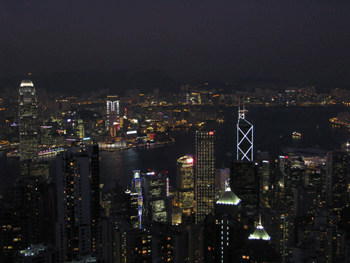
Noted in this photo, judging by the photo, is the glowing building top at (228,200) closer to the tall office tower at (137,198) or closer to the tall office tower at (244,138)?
the tall office tower at (137,198)

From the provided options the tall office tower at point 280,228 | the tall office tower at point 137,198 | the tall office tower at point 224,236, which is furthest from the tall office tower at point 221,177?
the tall office tower at point 224,236

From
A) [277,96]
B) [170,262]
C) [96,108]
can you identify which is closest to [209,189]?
[277,96]

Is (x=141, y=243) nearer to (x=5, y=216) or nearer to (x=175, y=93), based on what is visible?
(x=5, y=216)

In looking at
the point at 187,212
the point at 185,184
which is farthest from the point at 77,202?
the point at 185,184

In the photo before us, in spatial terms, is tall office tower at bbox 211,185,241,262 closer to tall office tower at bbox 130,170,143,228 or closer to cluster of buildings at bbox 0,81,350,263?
cluster of buildings at bbox 0,81,350,263

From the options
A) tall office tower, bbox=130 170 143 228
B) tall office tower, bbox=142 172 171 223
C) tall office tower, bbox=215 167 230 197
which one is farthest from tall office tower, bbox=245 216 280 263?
tall office tower, bbox=215 167 230 197

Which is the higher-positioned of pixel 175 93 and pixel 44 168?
pixel 175 93

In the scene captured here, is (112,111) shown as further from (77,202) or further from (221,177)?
(77,202)
